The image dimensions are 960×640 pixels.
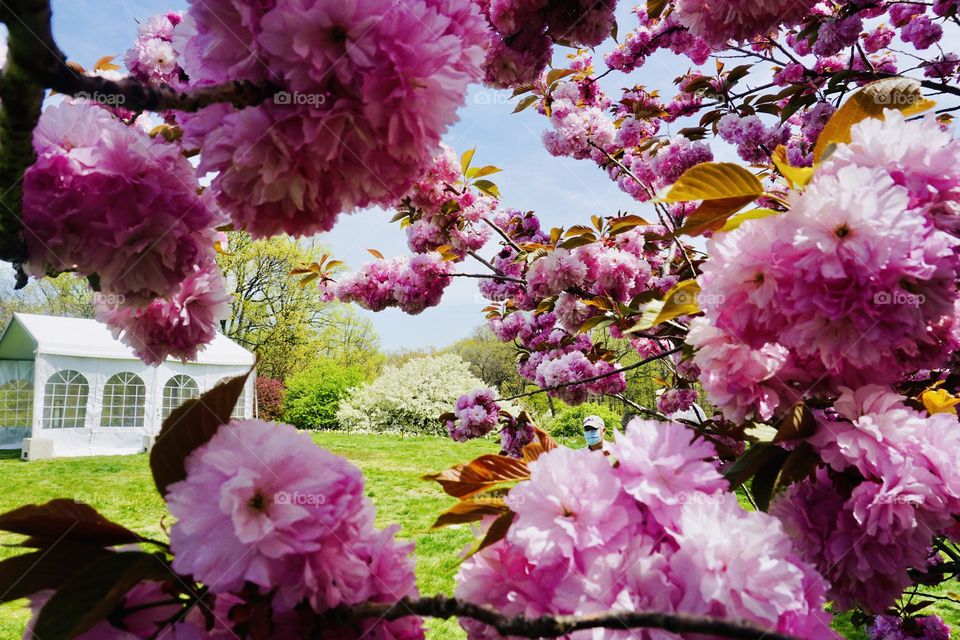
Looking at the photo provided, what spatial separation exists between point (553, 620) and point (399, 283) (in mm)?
3355

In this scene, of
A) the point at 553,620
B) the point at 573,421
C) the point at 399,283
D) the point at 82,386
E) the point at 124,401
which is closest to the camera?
the point at 553,620

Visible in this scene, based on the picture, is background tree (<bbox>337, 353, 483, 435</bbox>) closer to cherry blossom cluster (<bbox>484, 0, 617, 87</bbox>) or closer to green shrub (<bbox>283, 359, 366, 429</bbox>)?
green shrub (<bbox>283, 359, 366, 429</bbox>)

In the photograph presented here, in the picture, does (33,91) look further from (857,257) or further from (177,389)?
(177,389)

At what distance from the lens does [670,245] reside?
3.58 metres

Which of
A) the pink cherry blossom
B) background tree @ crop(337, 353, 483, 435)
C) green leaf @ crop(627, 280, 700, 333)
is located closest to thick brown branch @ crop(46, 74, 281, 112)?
the pink cherry blossom

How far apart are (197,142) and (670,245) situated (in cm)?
338

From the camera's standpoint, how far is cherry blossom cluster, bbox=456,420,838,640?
1.78ft

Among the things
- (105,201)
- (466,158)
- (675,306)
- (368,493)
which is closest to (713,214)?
(675,306)

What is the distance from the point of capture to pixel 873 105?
2.84 ft

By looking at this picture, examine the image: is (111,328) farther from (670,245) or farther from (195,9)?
(670,245)

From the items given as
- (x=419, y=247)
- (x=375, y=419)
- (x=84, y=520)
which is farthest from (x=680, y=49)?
(x=375, y=419)

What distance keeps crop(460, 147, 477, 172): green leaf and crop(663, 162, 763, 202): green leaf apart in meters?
2.05

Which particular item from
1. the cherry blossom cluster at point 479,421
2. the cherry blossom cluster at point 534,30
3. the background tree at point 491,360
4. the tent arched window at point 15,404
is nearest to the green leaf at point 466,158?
the cherry blossom cluster at point 534,30

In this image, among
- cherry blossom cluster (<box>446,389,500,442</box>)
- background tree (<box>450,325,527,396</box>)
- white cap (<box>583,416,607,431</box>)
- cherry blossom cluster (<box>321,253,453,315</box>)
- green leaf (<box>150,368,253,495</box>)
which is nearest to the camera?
green leaf (<box>150,368,253,495</box>)
